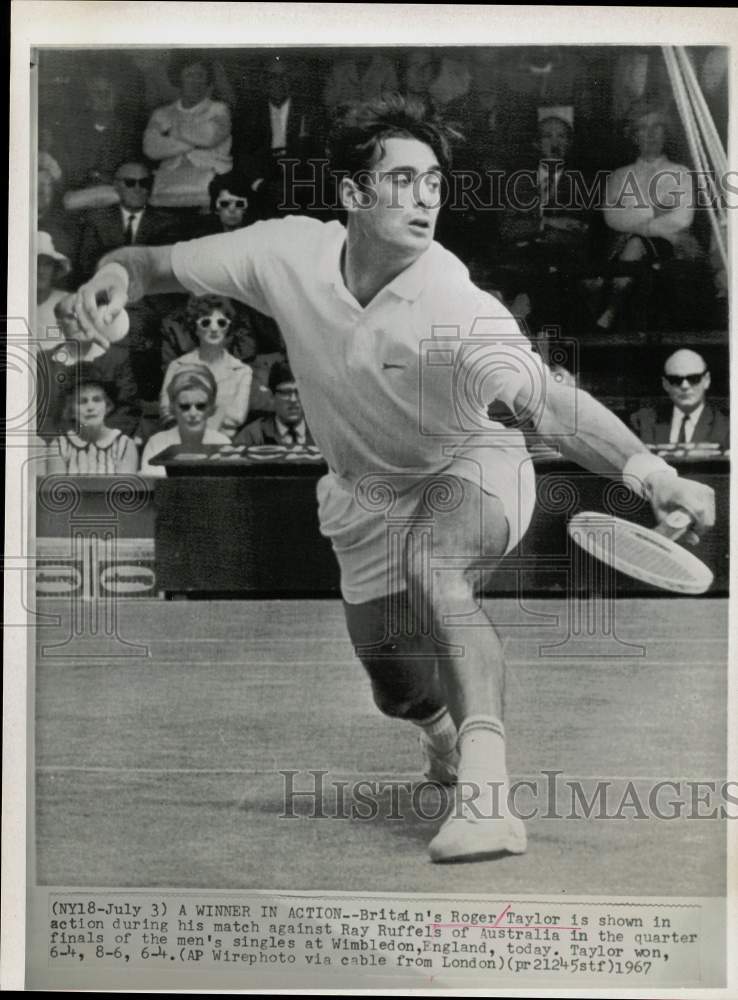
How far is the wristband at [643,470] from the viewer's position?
274 cm

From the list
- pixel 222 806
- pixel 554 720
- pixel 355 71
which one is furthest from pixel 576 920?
pixel 355 71

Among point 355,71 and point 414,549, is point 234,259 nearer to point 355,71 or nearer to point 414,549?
point 355,71

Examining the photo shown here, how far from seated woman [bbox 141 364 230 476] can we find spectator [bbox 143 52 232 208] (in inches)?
18.3

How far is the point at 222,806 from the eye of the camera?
2.74 metres

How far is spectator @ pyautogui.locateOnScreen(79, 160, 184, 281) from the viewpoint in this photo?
2766mm

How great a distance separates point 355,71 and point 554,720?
1830mm

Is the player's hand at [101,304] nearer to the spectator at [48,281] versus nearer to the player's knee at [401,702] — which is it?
the spectator at [48,281]

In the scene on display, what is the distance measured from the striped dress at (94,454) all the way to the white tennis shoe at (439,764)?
1.12 meters

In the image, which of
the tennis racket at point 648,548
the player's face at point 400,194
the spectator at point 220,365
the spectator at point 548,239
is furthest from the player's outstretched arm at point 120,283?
the tennis racket at point 648,548

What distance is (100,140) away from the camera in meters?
2.77

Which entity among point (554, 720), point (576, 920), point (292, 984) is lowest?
point (292, 984)

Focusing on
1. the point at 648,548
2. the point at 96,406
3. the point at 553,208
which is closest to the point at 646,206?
the point at 553,208

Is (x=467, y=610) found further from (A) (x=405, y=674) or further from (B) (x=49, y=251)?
(B) (x=49, y=251)

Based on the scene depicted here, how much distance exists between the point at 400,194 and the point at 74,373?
3.32 feet
